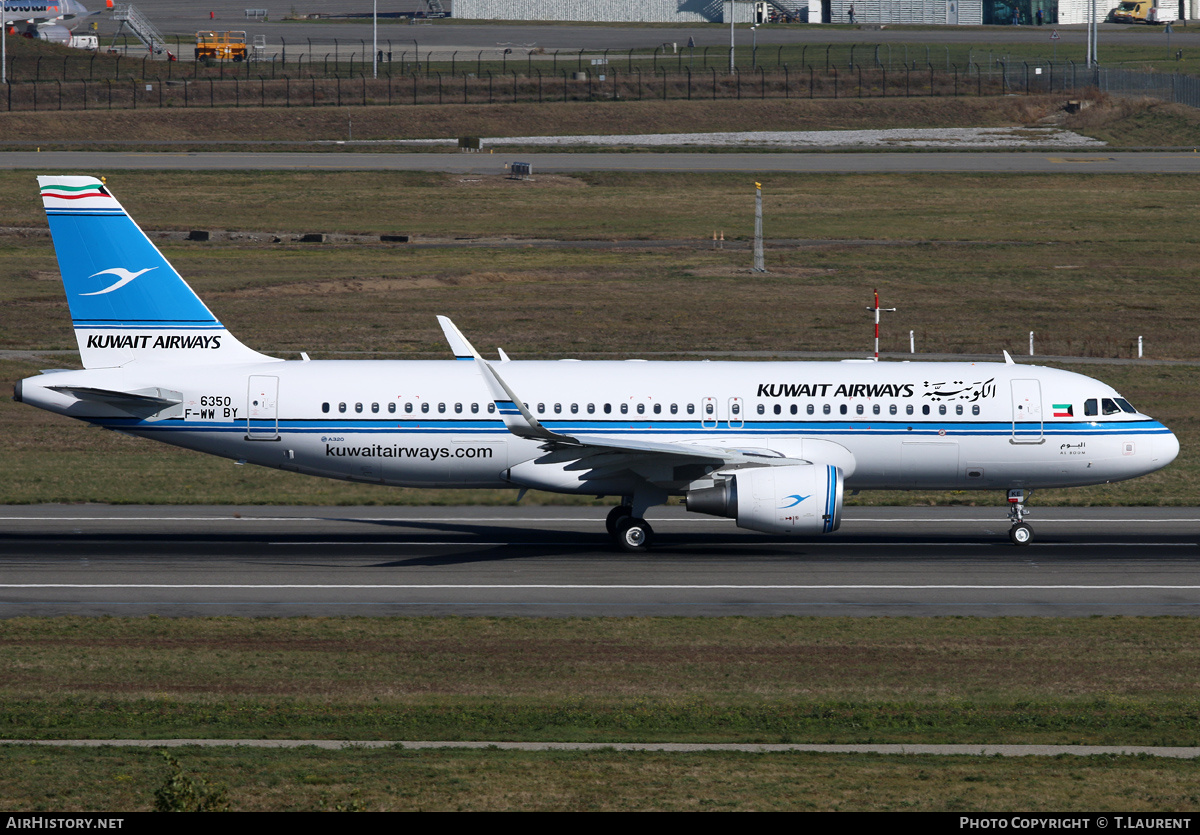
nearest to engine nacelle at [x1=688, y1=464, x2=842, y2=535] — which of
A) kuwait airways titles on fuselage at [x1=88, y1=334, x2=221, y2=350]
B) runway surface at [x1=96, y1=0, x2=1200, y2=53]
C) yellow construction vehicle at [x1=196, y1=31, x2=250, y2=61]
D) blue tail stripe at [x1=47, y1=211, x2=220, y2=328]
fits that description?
kuwait airways titles on fuselage at [x1=88, y1=334, x2=221, y2=350]

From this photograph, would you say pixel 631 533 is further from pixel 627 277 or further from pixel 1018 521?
pixel 627 277

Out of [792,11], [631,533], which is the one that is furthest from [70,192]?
[792,11]

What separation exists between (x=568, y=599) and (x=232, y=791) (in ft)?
42.0

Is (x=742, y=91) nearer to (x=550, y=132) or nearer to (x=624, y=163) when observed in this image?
(x=550, y=132)

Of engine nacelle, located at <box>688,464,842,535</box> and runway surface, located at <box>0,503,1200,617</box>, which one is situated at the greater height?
engine nacelle, located at <box>688,464,842,535</box>

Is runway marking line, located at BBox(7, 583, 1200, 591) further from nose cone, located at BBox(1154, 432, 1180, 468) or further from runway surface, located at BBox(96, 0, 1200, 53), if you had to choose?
runway surface, located at BBox(96, 0, 1200, 53)

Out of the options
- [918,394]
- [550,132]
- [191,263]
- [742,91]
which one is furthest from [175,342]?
[742,91]

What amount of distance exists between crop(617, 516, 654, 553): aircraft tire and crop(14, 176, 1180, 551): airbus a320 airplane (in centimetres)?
5

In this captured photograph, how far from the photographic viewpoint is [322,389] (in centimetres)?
3097

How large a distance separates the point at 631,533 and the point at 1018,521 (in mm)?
9077

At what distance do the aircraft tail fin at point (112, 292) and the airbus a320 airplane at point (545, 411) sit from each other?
33 millimetres

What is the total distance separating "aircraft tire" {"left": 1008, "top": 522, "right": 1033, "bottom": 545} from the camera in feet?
104

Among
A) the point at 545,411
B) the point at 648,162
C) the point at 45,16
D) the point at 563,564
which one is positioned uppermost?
the point at 45,16

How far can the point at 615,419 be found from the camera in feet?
102
